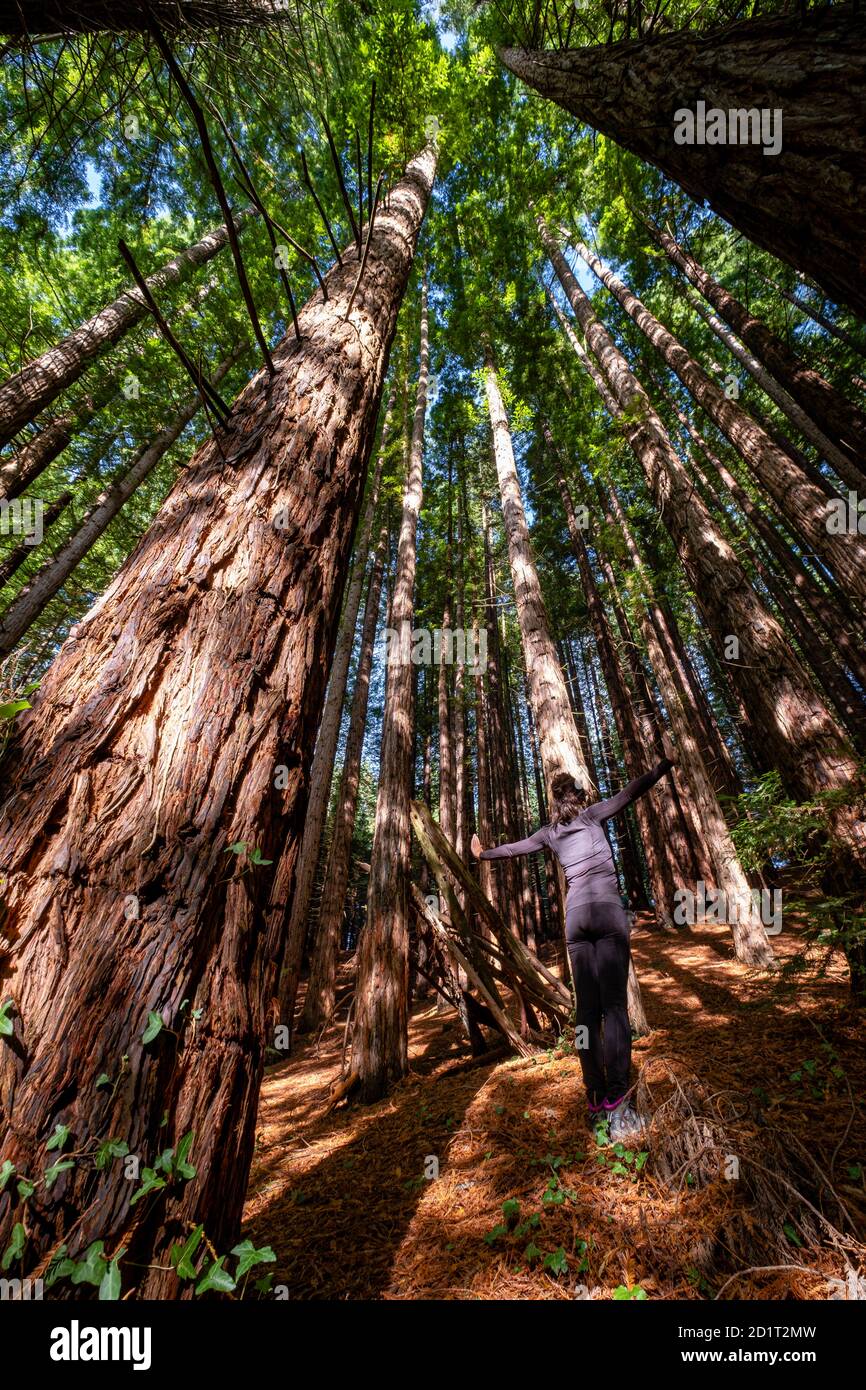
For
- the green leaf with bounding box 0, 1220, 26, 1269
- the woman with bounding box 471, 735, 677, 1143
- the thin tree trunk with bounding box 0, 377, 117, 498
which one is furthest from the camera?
the thin tree trunk with bounding box 0, 377, 117, 498

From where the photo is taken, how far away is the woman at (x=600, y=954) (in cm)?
272

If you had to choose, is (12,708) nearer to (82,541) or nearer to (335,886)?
(335,886)

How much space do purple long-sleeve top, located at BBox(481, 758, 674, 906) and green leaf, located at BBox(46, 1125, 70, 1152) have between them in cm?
272

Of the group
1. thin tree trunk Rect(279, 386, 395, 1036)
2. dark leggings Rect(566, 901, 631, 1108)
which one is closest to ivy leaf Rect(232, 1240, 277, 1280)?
dark leggings Rect(566, 901, 631, 1108)

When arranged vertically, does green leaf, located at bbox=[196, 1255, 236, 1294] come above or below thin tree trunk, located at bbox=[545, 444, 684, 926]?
below

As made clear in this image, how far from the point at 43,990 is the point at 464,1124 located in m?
3.55

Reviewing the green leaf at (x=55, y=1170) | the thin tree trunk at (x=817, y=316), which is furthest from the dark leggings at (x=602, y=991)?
the thin tree trunk at (x=817, y=316)

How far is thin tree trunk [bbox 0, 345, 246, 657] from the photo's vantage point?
9.10m

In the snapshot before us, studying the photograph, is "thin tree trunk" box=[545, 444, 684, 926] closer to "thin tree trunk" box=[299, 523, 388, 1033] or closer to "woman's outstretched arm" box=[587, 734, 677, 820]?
"thin tree trunk" box=[299, 523, 388, 1033]

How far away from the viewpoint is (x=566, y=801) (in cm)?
349

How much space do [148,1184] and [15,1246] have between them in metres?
0.17

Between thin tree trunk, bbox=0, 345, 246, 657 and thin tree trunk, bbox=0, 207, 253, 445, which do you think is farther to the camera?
thin tree trunk, bbox=0, 345, 246, 657
